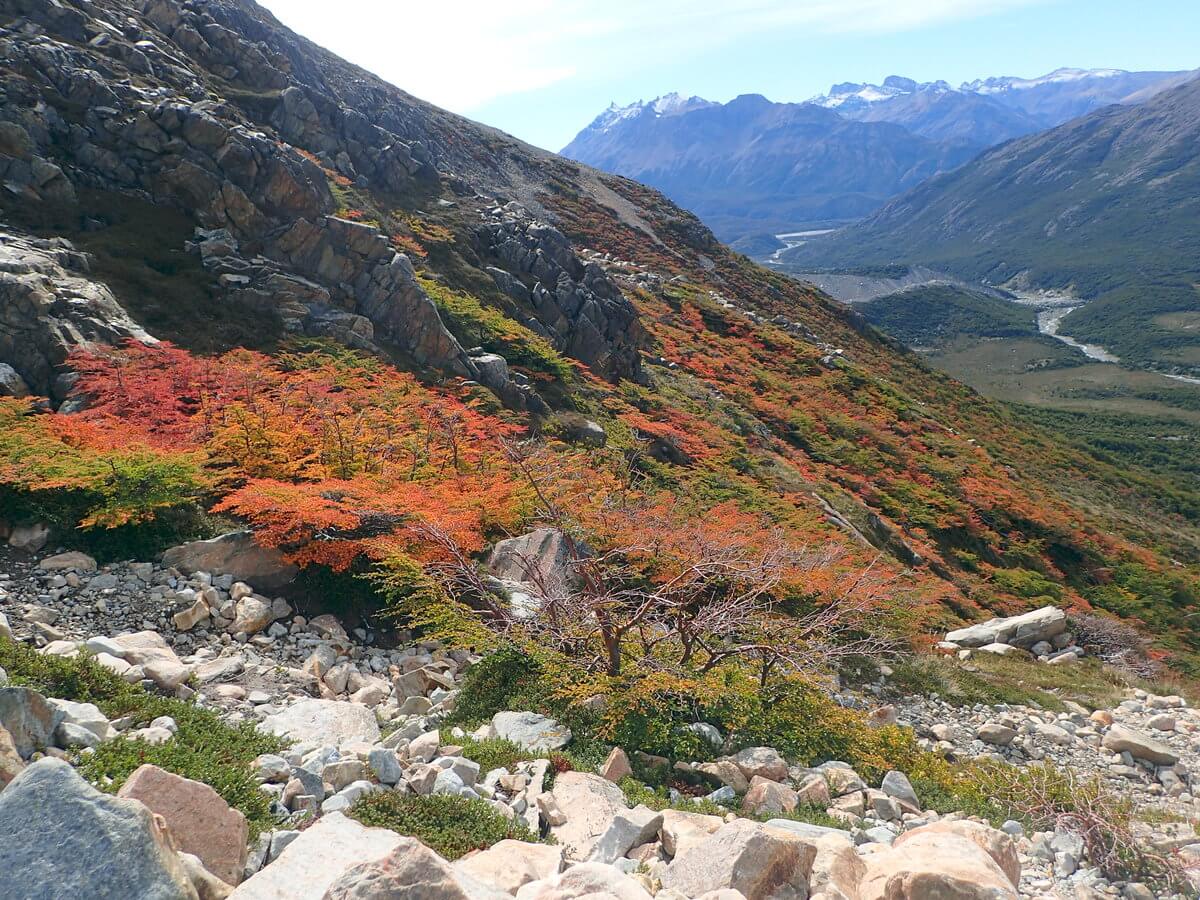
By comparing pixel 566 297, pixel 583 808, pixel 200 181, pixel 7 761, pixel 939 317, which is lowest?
pixel 583 808

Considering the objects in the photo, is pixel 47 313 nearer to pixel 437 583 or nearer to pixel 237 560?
pixel 237 560

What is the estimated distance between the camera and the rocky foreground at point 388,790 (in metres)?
3.71

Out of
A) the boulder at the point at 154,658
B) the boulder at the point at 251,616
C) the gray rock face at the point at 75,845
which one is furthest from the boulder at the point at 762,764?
→ the boulder at the point at 251,616

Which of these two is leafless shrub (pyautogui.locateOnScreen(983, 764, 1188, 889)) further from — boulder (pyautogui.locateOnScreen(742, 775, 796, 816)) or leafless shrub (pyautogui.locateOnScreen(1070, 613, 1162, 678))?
leafless shrub (pyautogui.locateOnScreen(1070, 613, 1162, 678))

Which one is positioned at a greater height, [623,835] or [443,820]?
[623,835]

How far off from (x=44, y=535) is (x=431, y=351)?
1462 centimetres

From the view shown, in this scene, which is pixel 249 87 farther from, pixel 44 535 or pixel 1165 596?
pixel 1165 596

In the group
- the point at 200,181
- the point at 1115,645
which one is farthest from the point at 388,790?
the point at 200,181

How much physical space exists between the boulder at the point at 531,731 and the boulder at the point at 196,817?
3236 millimetres

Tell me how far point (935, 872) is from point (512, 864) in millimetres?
2856

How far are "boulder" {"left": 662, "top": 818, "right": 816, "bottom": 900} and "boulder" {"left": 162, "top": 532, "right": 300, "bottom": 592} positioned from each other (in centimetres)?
787

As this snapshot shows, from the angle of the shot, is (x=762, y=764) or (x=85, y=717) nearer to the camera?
(x=85, y=717)

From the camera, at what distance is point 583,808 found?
602 cm

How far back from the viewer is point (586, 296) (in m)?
33.5
